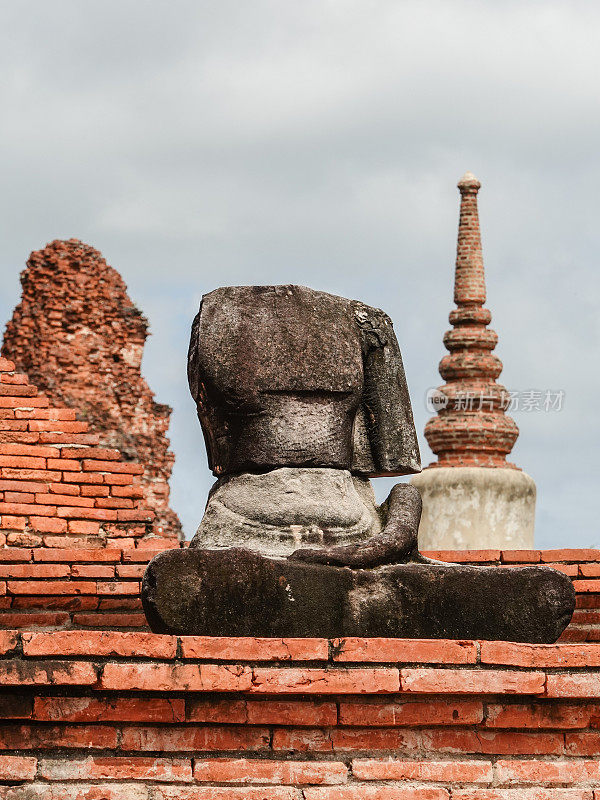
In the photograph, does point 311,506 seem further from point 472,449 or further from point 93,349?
point 472,449

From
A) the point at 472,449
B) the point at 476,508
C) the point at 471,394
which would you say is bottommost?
the point at 476,508

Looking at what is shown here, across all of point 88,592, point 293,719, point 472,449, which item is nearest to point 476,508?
point 472,449

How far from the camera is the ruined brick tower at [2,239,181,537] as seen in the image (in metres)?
13.7

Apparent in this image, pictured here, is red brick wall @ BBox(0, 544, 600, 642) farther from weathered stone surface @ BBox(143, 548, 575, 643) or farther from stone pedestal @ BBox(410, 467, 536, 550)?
stone pedestal @ BBox(410, 467, 536, 550)

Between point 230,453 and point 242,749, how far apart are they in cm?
136

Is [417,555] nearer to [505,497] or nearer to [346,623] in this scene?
[346,623]

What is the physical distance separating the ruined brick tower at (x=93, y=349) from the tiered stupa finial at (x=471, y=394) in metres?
5.09

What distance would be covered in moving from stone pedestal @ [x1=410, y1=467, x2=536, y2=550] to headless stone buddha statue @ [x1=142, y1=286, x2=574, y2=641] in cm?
1160

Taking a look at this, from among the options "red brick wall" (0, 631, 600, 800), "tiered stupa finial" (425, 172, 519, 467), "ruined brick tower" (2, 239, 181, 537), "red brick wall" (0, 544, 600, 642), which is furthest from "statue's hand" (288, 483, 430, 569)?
"tiered stupa finial" (425, 172, 519, 467)

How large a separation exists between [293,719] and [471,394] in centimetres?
1389

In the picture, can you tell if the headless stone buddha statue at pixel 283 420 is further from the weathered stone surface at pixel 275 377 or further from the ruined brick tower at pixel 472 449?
the ruined brick tower at pixel 472 449

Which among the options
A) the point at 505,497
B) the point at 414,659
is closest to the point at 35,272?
the point at 505,497

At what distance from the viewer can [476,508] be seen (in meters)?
17.2

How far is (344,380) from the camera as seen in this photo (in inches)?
208
